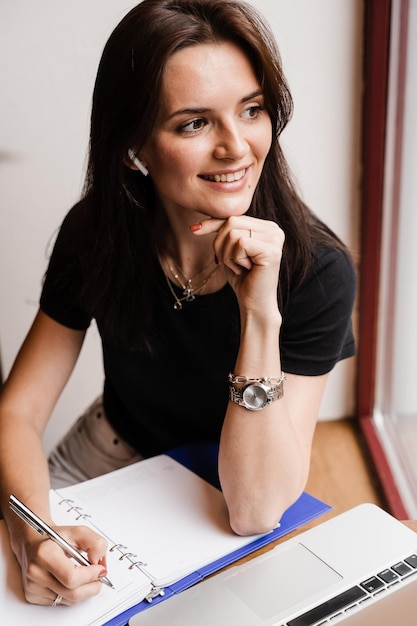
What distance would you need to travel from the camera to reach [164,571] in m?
0.92

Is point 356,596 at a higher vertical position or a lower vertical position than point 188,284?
lower

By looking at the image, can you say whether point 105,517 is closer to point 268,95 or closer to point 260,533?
point 260,533

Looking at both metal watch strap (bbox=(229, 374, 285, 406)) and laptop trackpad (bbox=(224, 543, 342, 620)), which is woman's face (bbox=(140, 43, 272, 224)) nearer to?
metal watch strap (bbox=(229, 374, 285, 406))

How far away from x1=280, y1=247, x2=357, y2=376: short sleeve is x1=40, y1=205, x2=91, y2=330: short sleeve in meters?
0.40

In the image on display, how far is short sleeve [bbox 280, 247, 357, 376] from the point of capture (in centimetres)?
117

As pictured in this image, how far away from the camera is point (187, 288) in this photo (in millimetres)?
1289

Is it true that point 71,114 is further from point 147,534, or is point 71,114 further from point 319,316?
point 147,534

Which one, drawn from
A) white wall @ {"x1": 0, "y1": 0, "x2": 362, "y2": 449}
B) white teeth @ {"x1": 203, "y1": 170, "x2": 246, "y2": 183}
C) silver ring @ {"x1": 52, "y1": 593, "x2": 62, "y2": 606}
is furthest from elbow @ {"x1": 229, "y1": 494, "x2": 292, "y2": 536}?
white wall @ {"x1": 0, "y1": 0, "x2": 362, "y2": 449}

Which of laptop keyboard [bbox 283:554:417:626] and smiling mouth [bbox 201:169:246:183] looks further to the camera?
smiling mouth [bbox 201:169:246:183]

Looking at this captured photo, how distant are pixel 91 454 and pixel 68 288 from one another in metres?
0.35

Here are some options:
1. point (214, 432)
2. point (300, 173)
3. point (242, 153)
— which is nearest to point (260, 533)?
point (214, 432)

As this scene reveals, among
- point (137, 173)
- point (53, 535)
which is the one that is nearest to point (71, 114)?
point (137, 173)

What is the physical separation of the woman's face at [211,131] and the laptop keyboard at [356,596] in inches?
21.4

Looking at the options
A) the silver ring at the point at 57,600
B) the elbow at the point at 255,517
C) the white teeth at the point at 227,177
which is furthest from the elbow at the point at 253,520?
the white teeth at the point at 227,177
